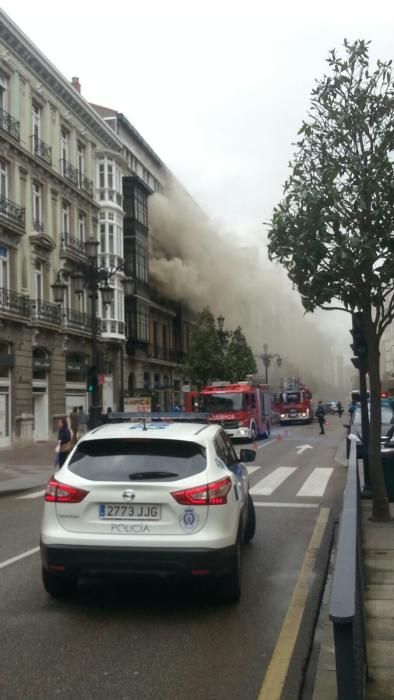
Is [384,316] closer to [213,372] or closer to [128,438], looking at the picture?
[128,438]

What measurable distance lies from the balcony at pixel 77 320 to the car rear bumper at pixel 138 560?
3004 cm

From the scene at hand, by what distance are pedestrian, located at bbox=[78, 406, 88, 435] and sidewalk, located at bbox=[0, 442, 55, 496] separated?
1.68 metres

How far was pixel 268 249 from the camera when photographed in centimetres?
860

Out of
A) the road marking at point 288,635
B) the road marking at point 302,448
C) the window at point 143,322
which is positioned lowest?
the road marking at point 302,448

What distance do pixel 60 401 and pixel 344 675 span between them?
105ft

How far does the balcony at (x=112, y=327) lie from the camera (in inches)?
1564

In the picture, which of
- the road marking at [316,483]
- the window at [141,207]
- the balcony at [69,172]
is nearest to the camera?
the road marking at [316,483]

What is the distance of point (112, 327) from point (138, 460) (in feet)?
115

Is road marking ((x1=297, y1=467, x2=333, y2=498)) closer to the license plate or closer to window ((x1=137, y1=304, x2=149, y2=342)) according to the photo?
the license plate

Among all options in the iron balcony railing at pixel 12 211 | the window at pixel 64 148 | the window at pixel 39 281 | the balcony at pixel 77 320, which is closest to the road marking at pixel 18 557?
the iron balcony railing at pixel 12 211

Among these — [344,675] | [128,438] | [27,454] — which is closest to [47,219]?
[27,454]

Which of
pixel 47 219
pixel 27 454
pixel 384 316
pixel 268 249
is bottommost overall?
pixel 27 454

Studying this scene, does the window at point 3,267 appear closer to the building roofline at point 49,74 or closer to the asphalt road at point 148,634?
the building roofline at point 49,74

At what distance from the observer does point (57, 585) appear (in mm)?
5750
